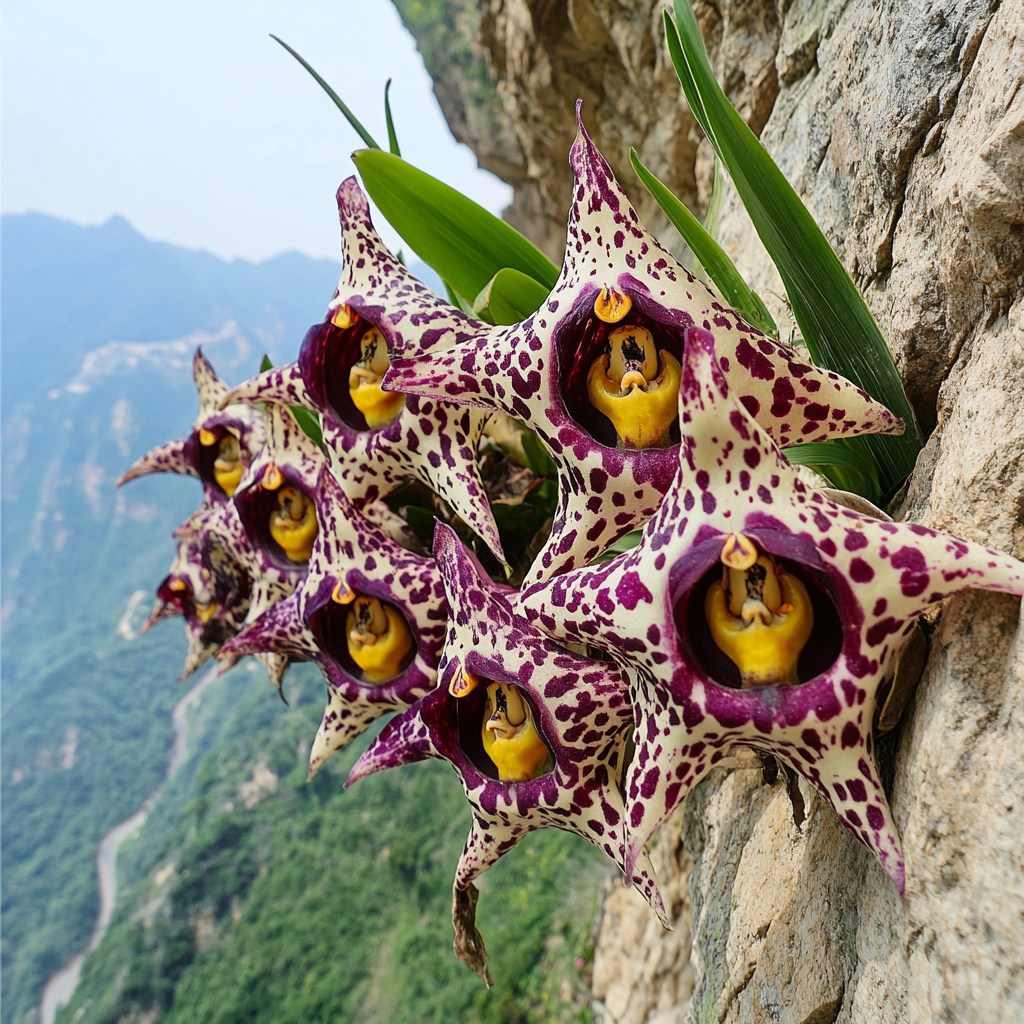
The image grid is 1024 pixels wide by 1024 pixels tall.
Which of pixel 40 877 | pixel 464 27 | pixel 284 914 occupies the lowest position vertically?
pixel 40 877

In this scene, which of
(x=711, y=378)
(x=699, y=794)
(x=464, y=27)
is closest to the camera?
(x=711, y=378)

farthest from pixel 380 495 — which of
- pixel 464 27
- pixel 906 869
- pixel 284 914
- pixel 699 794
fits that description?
pixel 284 914

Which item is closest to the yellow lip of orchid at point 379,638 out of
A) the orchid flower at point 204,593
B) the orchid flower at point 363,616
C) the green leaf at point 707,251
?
the orchid flower at point 363,616

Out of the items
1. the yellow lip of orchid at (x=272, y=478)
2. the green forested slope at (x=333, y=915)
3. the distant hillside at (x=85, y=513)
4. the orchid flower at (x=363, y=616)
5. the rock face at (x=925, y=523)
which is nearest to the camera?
the rock face at (x=925, y=523)

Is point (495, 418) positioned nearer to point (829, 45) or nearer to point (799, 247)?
point (799, 247)

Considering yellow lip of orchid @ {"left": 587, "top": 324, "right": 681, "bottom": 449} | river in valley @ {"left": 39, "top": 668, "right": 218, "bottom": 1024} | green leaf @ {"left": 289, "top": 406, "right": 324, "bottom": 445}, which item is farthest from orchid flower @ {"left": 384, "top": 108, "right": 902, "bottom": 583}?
river in valley @ {"left": 39, "top": 668, "right": 218, "bottom": 1024}

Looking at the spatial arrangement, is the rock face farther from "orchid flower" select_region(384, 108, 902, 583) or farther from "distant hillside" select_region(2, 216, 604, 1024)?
"distant hillside" select_region(2, 216, 604, 1024)

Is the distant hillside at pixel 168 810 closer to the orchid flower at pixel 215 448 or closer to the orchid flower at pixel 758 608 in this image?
the orchid flower at pixel 215 448

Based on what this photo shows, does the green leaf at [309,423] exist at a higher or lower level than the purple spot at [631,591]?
higher
